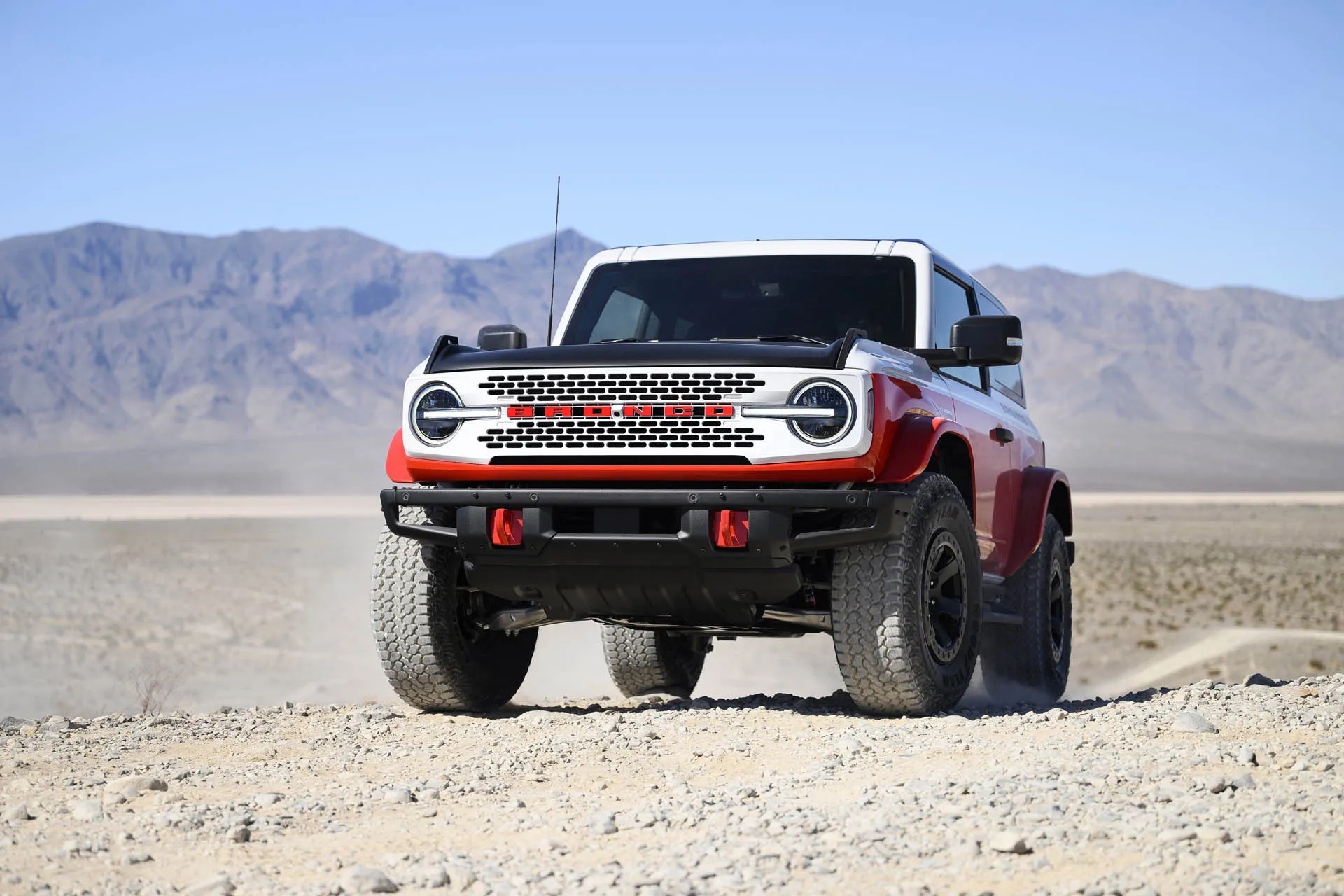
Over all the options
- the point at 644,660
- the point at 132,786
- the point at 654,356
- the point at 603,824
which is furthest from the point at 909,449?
the point at 644,660

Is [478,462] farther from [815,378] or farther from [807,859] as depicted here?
[807,859]

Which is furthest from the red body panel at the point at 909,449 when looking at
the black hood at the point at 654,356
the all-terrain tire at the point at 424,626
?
the all-terrain tire at the point at 424,626

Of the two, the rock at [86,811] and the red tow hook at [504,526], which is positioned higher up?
the red tow hook at [504,526]

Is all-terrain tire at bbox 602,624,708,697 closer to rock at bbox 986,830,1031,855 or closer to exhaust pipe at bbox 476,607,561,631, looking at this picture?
exhaust pipe at bbox 476,607,561,631

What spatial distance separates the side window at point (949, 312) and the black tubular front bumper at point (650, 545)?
1755mm

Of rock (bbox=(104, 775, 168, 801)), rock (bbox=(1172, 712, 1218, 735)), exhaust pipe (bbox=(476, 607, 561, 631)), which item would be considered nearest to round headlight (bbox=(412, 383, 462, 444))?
exhaust pipe (bbox=(476, 607, 561, 631))

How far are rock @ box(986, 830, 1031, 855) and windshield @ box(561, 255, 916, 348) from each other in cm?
369

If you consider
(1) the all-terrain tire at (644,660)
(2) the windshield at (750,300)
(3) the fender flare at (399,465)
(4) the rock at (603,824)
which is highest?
(2) the windshield at (750,300)

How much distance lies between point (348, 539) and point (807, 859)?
46.5 metres

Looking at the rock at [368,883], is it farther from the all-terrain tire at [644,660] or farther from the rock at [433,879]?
the all-terrain tire at [644,660]

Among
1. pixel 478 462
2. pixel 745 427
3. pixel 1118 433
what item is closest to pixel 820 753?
pixel 745 427

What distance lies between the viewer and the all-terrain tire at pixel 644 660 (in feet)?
31.8

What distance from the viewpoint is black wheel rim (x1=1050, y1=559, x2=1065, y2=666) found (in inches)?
387

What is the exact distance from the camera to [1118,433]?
148125 millimetres
